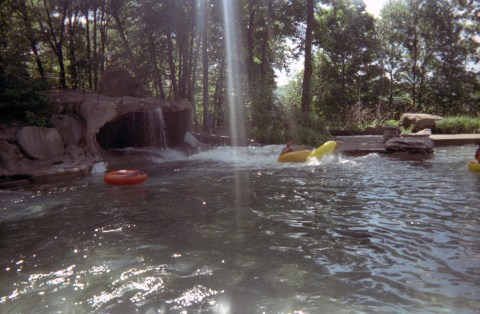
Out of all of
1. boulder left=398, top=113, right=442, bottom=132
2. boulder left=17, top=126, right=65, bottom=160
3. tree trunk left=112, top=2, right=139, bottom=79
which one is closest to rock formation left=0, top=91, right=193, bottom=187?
boulder left=17, top=126, right=65, bottom=160

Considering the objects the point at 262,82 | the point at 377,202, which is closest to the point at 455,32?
the point at 262,82

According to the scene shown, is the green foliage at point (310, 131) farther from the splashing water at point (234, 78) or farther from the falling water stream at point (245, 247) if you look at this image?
the falling water stream at point (245, 247)

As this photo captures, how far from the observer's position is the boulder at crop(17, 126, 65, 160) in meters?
10.3

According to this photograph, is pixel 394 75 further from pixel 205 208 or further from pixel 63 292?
pixel 63 292

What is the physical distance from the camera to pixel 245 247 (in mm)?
4766

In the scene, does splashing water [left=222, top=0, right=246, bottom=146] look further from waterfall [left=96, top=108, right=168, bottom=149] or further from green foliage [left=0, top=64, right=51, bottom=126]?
green foliage [left=0, top=64, right=51, bottom=126]

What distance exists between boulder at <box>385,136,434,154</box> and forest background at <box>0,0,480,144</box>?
4022mm

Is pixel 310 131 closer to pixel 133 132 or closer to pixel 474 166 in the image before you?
pixel 133 132

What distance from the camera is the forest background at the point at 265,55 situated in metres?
15.4

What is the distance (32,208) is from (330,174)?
7057 mm

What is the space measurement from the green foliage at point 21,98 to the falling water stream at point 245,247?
3.28m

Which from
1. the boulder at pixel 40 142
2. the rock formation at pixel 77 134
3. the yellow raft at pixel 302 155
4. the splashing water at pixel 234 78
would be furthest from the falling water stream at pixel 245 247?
the splashing water at pixel 234 78

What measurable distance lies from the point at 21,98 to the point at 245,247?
31.3 ft

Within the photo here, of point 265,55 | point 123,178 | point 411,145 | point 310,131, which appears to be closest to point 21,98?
point 123,178
